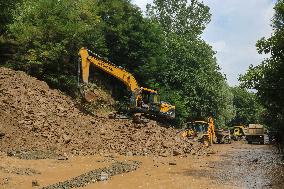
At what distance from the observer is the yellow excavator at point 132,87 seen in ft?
89.4

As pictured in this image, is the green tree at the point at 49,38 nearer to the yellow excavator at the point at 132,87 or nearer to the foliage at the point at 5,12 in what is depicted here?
the foliage at the point at 5,12

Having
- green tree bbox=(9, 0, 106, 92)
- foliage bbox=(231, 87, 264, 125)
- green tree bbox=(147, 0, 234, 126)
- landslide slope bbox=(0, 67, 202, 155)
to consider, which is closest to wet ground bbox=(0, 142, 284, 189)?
landslide slope bbox=(0, 67, 202, 155)

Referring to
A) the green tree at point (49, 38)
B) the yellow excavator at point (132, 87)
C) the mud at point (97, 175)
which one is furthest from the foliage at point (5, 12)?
the mud at point (97, 175)

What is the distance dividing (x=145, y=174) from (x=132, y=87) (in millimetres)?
13510

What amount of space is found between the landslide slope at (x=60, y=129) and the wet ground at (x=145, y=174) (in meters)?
Result: 2.11

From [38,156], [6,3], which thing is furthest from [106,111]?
[38,156]

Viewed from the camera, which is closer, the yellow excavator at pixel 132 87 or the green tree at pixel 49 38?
the yellow excavator at pixel 132 87

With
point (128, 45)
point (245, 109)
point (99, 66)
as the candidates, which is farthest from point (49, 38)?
point (245, 109)

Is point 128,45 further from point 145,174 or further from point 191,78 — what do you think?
point 145,174

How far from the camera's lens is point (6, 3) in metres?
28.2

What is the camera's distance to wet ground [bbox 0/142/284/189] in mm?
13719

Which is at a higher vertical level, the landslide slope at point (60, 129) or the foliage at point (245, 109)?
the foliage at point (245, 109)

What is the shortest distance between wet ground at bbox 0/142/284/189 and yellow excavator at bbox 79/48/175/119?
8.34m

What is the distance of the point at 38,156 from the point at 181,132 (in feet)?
48.1
